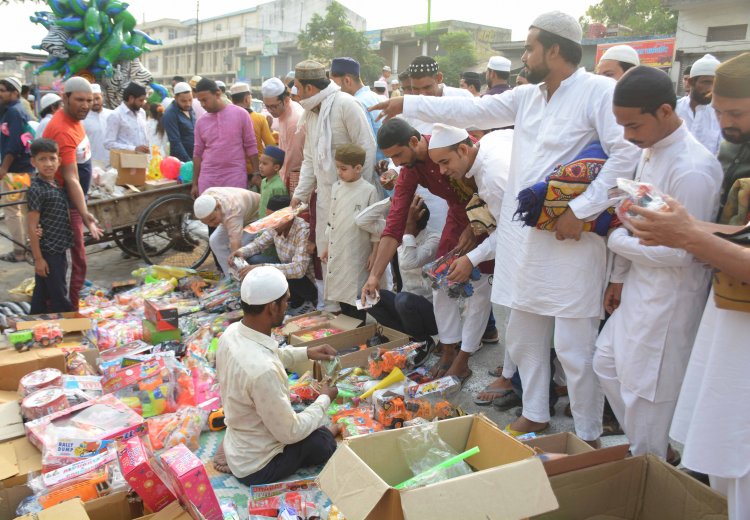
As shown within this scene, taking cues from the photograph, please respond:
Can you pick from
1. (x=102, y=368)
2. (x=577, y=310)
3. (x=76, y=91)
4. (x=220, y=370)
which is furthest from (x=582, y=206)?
(x=76, y=91)

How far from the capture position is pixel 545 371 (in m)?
3.03

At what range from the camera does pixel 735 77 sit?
1.82m

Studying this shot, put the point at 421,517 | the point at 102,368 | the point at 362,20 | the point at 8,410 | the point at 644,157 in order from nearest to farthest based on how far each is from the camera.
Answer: the point at 421,517
the point at 644,157
the point at 8,410
the point at 102,368
the point at 362,20

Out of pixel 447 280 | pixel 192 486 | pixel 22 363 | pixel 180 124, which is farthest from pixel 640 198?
pixel 180 124

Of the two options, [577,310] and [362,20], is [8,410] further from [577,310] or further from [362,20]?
[362,20]

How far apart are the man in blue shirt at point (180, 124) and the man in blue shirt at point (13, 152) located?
1607 mm

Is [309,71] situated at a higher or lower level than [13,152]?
higher

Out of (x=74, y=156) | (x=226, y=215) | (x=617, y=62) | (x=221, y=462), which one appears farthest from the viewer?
(x=226, y=215)

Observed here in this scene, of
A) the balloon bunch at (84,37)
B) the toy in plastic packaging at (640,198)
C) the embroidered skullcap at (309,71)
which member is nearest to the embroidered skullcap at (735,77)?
the toy in plastic packaging at (640,198)

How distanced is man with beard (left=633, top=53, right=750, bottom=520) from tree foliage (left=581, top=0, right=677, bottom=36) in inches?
1149

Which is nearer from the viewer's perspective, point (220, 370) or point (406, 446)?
point (406, 446)

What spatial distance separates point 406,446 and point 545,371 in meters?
1.20

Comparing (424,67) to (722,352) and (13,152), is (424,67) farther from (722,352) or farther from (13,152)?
(13,152)

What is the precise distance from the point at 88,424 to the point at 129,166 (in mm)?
3650
